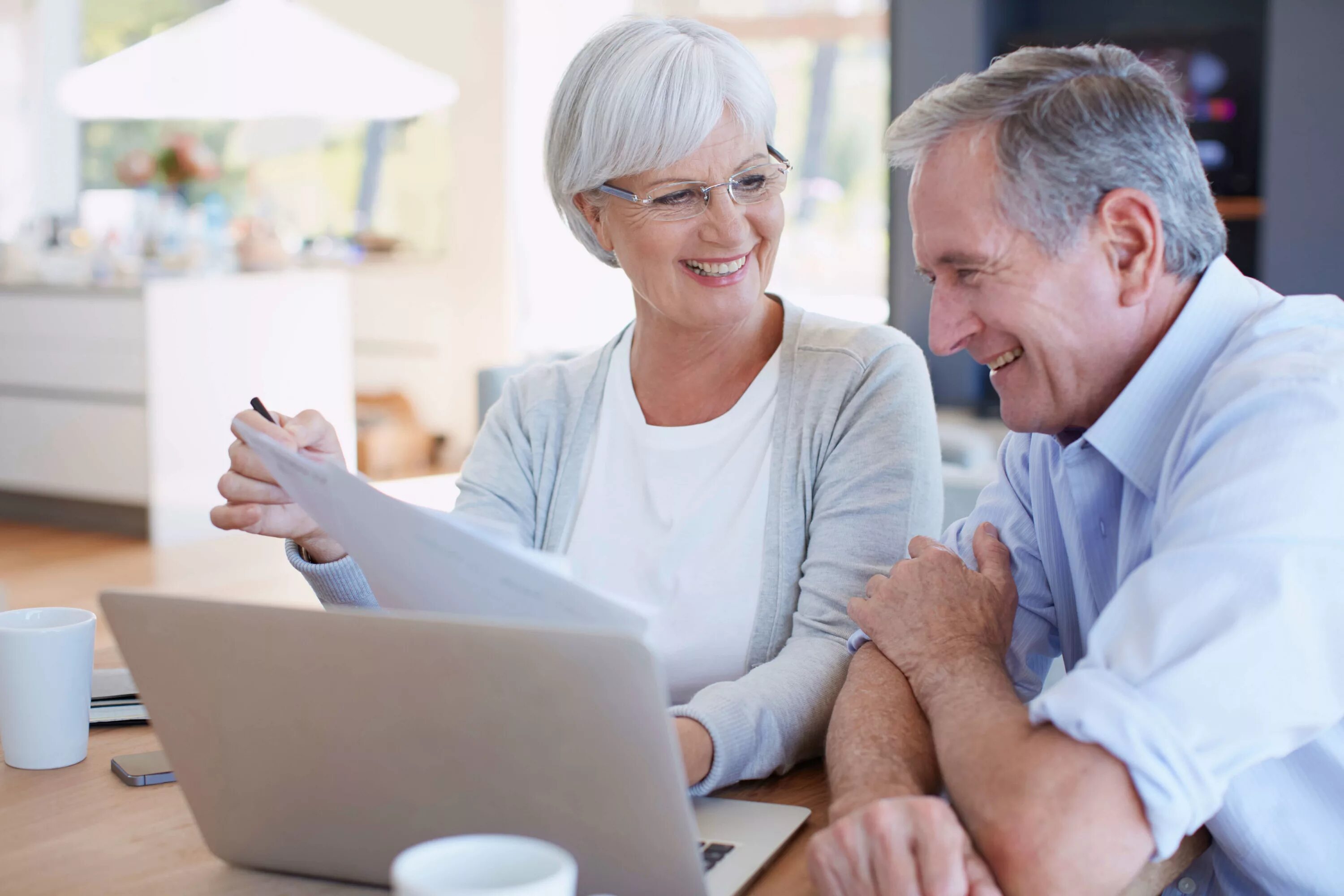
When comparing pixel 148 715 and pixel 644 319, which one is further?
pixel 644 319

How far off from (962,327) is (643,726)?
1.68 ft

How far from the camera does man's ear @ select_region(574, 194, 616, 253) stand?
159 cm

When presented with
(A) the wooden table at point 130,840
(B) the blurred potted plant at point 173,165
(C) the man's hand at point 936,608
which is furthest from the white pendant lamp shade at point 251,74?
(C) the man's hand at point 936,608

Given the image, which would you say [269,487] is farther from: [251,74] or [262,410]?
[251,74]

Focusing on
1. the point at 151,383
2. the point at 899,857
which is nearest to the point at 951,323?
the point at 899,857

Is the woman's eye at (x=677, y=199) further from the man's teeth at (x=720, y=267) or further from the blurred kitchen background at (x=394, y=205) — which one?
the blurred kitchen background at (x=394, y=205)

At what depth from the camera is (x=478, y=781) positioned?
782 millimetres

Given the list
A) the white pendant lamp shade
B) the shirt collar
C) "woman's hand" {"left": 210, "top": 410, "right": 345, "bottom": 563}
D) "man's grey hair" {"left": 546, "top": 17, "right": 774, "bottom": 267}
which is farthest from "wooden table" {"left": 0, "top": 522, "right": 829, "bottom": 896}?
the white pendant lamp shade

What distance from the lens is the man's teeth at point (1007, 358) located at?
3.53 ft

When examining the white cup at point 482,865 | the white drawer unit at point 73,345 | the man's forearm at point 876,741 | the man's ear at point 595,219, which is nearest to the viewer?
the white cup at point 482,865

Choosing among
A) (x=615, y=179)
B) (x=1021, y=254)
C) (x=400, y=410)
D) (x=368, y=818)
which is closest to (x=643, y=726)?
(x=368, y=818)

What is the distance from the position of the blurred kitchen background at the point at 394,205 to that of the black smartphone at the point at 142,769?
2421mm

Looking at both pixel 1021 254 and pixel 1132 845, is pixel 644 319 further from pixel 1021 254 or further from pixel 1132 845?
pixel 1132 845

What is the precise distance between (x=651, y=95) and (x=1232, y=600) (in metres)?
0.85
